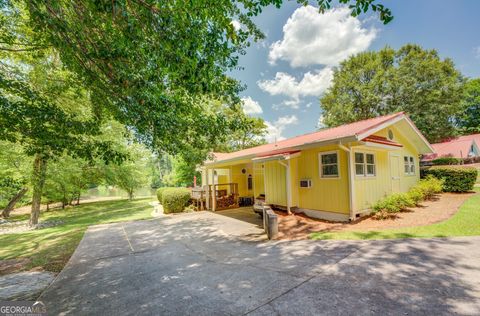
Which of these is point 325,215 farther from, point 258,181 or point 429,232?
point 258,181

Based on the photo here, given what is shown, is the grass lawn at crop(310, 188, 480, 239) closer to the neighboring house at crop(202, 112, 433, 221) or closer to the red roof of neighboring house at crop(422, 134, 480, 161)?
the neighboring house at crop(202, 112, 433, 221)

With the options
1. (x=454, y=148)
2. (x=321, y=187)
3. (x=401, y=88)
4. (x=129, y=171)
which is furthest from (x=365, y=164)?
(x=454, y=148)

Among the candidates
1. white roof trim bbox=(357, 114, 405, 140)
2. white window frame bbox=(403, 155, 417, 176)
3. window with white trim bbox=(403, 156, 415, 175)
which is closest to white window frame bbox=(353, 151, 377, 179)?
white roof trim bbox=(357, 114, 405, 140)

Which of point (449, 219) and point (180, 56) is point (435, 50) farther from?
point (180, 56)

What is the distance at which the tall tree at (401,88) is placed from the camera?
19.6 metres

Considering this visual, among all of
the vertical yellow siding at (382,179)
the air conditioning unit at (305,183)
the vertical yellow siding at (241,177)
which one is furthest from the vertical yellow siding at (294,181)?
the vertical yellow siding at (241,177)

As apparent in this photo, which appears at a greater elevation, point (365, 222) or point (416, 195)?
point (416, 195)

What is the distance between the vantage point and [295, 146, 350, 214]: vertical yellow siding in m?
7.54

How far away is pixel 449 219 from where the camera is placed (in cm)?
672

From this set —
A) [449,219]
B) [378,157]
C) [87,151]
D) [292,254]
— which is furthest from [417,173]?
[87,151]

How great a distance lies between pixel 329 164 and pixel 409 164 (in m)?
7.29

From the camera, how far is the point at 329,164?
7.99m

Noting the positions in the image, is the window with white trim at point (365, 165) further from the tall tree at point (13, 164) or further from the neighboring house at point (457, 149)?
the neighboring house at point (457, 149)

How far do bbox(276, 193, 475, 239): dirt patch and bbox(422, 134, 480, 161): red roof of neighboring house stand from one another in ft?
71.7
